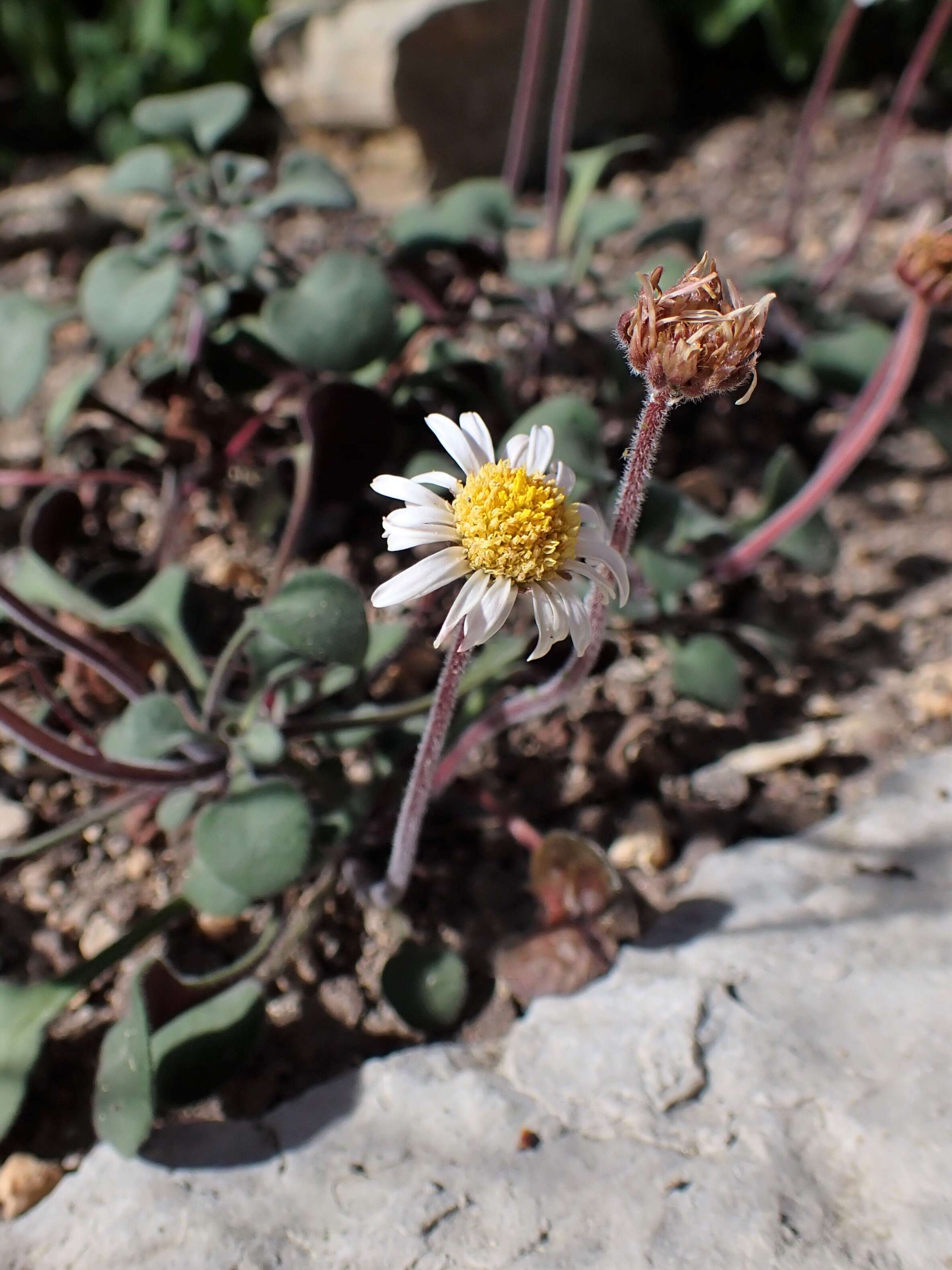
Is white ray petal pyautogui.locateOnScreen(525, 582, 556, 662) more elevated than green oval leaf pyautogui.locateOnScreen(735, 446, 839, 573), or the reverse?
white ray petal pyautogui.locateOnScreen(525, 582, 556, 662)

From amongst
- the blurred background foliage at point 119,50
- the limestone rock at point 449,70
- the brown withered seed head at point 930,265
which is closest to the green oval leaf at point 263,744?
the brown withered seed head at point 930,265

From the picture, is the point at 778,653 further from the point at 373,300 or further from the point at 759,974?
the point at 373,300

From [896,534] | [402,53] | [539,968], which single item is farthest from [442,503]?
[402,53]

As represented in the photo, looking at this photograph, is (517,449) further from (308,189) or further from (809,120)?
(809,120)

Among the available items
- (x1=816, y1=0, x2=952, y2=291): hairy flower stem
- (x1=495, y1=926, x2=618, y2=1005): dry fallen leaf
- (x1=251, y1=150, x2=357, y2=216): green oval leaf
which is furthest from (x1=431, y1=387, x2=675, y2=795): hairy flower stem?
(x1=816, y1=0, x2=952, y2=291): hairy flower stem

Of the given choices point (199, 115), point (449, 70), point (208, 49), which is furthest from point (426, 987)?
point (208, 49)

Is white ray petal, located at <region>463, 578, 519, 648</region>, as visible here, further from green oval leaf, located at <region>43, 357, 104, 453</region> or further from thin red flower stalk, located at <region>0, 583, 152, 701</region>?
green oval leaf, located at <region>43, 357, 104, 453</region>
